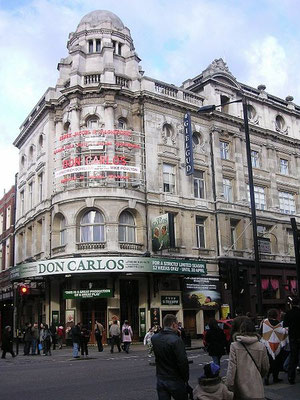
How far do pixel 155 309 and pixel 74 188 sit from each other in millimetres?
8916

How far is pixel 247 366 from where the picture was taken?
6328 millimetres

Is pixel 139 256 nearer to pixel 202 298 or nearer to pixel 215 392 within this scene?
pixel 202 298

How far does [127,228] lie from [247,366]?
24.7 meters

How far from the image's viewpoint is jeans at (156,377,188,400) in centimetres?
648

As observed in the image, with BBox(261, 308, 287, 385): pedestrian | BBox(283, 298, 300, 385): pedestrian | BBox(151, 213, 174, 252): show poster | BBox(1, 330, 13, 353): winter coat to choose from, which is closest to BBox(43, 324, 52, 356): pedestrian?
BBox(1, 330, 13, 353): winter coat

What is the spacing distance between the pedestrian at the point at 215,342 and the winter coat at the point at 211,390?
593 cm

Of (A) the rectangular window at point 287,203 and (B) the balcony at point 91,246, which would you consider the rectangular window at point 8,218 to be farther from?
(A) the rectangular window at point 287,203

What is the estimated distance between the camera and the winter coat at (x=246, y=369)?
20.5 feet

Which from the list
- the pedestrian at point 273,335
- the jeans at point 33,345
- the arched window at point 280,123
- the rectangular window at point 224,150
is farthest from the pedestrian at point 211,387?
the arched window at point 280,123

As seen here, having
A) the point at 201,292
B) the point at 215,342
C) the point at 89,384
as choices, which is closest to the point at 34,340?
the point at 201,292

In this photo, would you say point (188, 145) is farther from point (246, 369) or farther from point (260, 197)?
point (246, 369)

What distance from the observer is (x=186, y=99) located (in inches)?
1415

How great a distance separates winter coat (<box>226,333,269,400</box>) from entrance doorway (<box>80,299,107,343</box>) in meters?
24.1

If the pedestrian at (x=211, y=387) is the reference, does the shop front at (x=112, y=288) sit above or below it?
above
